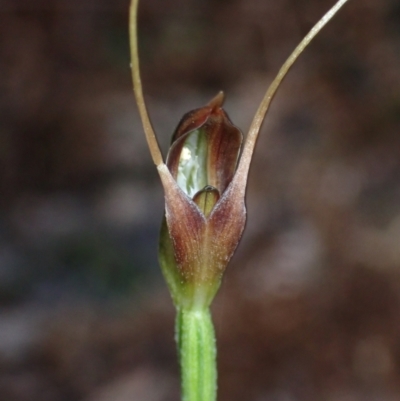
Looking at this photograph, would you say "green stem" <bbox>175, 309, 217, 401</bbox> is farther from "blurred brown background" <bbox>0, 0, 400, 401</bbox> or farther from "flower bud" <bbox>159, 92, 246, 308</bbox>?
"blurred brown background" <bbox>0, 0, 400, 401</bbox>

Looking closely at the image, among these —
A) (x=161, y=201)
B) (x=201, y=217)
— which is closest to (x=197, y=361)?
(x=201, y=217)

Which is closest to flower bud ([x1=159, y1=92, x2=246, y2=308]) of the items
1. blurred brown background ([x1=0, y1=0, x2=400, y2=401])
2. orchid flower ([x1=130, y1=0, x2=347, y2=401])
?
orchid flower ([x1=130, y1=0, x2=347, y2=401])

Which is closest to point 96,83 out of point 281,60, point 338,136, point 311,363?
point 281,60

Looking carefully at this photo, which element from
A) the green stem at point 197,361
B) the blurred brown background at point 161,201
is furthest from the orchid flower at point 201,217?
the blurred brown background at point 161,201

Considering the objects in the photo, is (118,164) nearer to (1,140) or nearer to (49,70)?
(1,140)

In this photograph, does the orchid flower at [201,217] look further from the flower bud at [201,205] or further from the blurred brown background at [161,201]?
the blurred brown background at [161,201]
